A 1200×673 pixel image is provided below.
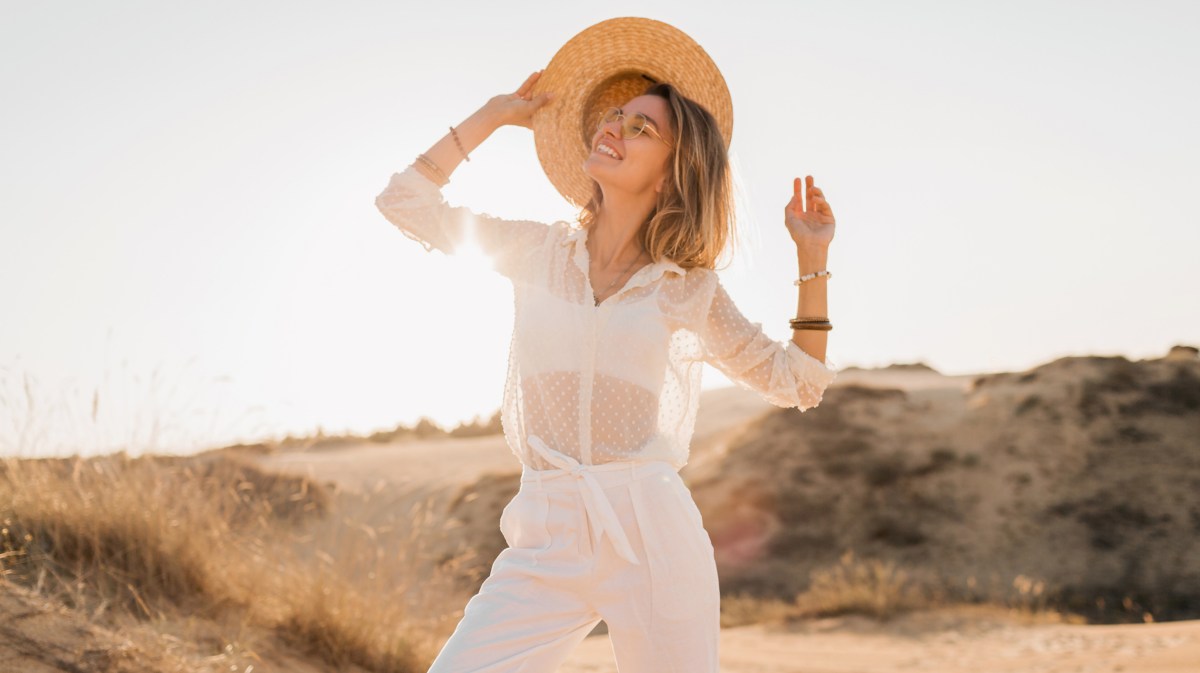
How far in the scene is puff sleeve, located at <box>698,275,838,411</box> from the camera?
278cm

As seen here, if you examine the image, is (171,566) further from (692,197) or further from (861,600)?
(861,600)

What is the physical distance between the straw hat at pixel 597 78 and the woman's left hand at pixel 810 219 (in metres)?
0.42

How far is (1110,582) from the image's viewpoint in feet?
46.1

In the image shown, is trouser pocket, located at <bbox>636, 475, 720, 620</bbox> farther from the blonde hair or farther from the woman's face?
the woman's face

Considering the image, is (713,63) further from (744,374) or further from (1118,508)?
(1118,508)

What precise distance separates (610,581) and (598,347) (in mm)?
579

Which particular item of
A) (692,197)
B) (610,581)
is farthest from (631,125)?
(610,581)

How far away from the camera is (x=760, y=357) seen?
279 cm

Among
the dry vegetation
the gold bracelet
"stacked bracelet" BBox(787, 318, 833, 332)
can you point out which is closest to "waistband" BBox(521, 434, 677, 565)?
"stacked bracelet" BBox(787, 318, 833, 332)

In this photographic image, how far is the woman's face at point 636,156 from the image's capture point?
2.91 metres

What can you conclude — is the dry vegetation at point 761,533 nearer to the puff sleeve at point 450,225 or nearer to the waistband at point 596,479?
the puff sleeve at point 450,225

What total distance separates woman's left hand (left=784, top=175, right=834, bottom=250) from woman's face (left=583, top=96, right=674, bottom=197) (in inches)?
14.8

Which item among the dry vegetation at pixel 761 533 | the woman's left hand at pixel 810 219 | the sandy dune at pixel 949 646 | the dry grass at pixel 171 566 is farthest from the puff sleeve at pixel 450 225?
the sandy dune at pixel 949 646

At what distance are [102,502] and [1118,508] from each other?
14.6 m
